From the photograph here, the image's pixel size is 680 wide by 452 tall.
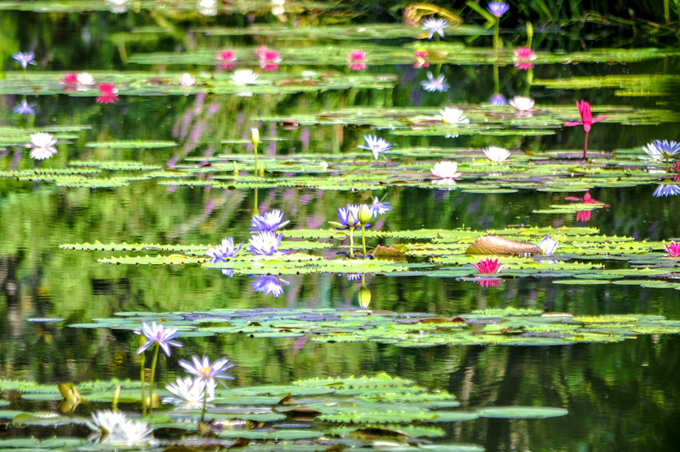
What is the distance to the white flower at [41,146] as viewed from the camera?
4879mm

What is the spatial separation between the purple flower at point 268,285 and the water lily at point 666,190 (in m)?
1.56

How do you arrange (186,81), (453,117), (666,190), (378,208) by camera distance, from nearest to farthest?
(378,208) → (666,190) → (453,117) → (186,81)

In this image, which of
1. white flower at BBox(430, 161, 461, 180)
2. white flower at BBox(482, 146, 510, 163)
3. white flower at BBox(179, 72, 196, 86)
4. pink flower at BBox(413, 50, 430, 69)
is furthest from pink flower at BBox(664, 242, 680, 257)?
pink flower at BBox(413, 50, 430, 69)

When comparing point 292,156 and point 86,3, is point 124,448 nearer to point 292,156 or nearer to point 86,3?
point 292,156

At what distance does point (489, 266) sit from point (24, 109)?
13.3 ft

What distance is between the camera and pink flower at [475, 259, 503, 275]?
9.43 ft

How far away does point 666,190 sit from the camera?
407 centimetres

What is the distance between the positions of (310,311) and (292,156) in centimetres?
222

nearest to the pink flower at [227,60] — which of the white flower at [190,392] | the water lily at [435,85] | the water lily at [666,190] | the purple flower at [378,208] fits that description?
the water lily at [435,85]

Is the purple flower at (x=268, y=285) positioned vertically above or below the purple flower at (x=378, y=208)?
below

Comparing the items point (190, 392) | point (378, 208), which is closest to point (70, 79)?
point (378, 208)

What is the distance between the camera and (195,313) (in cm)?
255

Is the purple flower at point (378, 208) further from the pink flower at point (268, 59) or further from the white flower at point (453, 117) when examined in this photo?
the pink flower at point (268, 59)

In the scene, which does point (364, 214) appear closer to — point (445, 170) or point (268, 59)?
point (445, 170)
